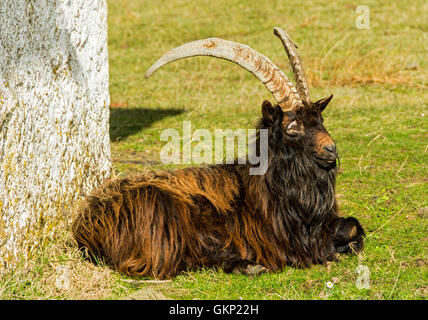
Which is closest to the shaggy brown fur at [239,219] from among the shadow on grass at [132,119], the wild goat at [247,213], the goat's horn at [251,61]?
the wild goat at [247,213]

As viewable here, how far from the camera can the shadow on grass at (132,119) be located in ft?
37.0

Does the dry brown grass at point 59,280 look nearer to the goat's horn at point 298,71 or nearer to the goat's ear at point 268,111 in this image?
the goat's ear at point 268,111

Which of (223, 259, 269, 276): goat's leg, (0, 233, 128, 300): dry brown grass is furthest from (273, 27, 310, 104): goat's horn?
(0, 233, 128, 300): dry brown grass

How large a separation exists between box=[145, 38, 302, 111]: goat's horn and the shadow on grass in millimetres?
5315

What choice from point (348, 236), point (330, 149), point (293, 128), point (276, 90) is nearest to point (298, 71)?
point (276, 90)

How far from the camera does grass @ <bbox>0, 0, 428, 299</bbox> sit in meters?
5.20

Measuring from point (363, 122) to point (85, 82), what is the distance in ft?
18.3

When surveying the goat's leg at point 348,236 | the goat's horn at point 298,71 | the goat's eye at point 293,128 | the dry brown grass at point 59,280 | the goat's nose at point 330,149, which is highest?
the goat's horn at point 298,71

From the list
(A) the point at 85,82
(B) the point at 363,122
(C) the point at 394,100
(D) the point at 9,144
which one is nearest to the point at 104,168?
(A) the point at 85,82

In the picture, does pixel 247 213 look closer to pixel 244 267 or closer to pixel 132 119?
pixel 244 267

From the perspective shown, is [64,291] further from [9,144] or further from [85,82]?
[85,82]

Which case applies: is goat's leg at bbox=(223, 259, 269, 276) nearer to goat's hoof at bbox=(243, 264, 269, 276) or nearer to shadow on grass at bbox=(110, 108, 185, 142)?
goat's hoof at bbox=(243, 264, 269, 276)

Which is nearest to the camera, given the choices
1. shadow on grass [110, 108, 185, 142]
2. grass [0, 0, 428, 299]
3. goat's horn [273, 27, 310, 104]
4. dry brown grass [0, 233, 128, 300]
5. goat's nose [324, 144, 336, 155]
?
dry brown grass [0, 233, 128, 300]

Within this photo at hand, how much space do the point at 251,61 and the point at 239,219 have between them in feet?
4.69
